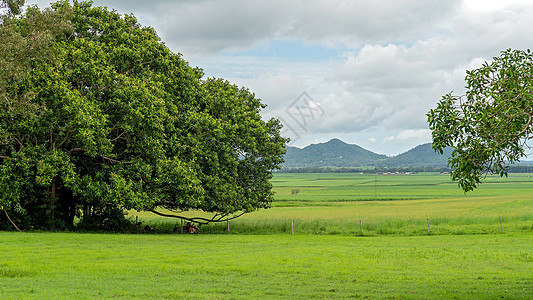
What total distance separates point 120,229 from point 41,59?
15.5 metres

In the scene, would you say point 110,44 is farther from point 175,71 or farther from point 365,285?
point 365,285

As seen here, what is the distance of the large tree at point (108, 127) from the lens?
30.1 meters

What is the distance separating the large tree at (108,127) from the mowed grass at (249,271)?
5562 millimetres

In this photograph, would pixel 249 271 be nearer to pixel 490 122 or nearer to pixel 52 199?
pixel 490 122

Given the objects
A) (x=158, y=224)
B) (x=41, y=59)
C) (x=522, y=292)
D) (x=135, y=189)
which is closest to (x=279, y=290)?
(x=522, y=292)

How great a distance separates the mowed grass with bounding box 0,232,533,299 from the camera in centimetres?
1491

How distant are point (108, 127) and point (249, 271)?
63.4 ft

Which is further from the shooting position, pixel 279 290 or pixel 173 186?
pixel 173 186

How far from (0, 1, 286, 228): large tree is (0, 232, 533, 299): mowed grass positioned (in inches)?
219

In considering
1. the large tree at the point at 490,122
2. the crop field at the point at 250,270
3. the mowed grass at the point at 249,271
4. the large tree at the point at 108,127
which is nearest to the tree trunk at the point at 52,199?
the large tree at the point at 108,127

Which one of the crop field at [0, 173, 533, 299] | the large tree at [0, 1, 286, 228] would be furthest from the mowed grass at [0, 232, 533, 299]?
the large tree at [0, 1, 286, 228]

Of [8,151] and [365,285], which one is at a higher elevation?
[8,151]

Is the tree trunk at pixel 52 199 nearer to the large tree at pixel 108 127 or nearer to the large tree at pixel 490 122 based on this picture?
the large tree at pixel 108 127

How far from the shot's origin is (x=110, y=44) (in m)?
34.8
